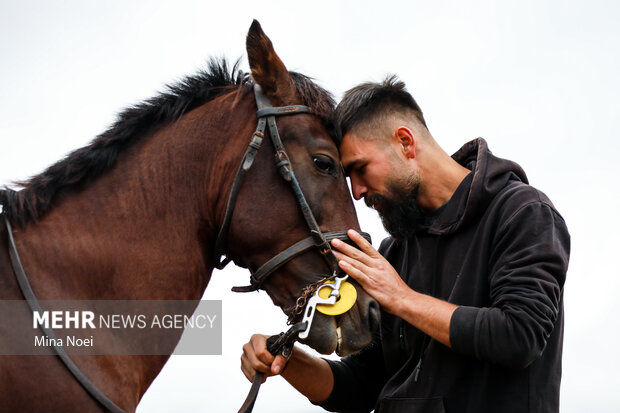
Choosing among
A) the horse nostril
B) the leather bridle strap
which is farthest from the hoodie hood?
the leather bridle strap

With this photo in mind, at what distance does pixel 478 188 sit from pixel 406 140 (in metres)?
0.58

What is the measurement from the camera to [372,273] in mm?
2850

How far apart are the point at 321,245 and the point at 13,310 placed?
4.62 ft

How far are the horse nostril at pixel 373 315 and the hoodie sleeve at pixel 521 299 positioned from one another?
420 mm

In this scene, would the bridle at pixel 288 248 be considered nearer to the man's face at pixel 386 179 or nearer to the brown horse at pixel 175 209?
the brown horse at pixel 175 209

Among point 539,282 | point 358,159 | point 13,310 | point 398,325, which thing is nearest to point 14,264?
point 13,310

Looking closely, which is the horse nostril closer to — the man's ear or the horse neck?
the horse neck

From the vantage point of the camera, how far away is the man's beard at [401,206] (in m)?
3.38

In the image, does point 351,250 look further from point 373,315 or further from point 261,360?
point 261,360


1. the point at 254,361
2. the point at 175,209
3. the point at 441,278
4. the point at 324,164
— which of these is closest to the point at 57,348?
the point at 175,209

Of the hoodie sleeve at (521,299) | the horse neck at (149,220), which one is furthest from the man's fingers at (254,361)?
the hoodie sleeve at (521,299)

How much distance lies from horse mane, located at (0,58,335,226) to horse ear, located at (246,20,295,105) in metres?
0.09

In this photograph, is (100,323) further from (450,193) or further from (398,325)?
(450,193)

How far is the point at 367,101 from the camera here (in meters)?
3.43
